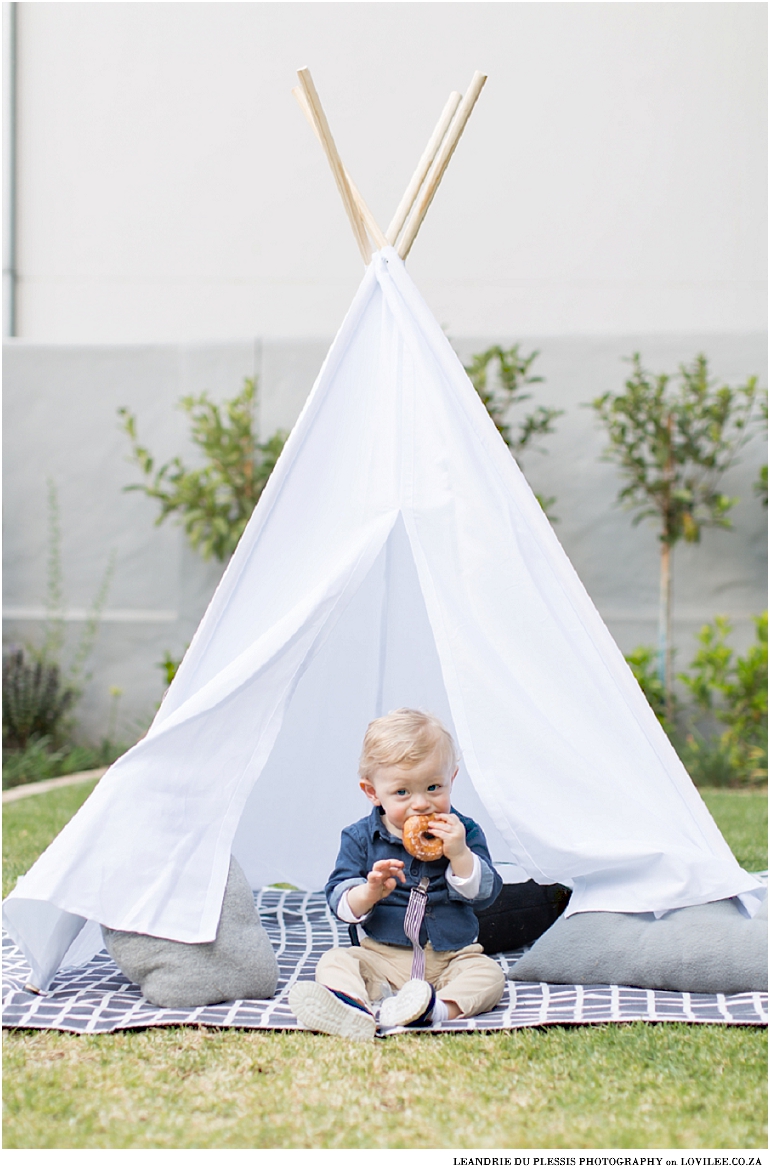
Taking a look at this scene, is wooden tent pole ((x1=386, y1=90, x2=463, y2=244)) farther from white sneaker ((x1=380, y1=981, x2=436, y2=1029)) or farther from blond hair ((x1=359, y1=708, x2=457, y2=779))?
white sneaker ((x1=380, y1=981, x2=436, y2=1029))

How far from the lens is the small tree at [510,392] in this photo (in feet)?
19.3

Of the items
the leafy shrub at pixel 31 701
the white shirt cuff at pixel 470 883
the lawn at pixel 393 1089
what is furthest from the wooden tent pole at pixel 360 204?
the leafy shrub at pixel 31 701

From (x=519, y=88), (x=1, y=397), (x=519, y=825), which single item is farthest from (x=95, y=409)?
(x=519, y=825)

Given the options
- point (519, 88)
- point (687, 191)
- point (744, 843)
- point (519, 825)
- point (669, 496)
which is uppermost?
point (519, 88)

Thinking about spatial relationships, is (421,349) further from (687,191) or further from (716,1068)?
(687,191)

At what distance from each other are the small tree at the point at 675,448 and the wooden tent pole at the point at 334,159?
3.23 m

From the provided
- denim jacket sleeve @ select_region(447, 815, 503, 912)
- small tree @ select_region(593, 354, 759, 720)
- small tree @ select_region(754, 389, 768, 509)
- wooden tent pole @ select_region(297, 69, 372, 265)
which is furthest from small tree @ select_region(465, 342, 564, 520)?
denim jacket sleeve @ select_region(447, 815, 503, 912)

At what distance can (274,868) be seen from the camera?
315 centimetres

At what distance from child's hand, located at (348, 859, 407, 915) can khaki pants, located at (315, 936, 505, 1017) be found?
0.11 m

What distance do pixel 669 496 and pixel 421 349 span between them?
350 centimetres

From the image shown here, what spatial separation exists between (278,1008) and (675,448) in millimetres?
4381

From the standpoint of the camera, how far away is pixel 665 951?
2.22 m

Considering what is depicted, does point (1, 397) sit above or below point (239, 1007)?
above

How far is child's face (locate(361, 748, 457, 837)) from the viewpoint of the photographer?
231cm
